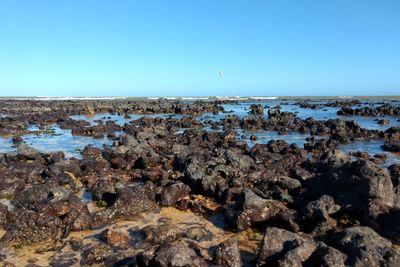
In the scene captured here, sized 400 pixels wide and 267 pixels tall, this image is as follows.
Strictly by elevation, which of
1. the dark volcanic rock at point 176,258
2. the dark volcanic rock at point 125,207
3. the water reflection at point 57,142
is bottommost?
the water reflection at point 57,142

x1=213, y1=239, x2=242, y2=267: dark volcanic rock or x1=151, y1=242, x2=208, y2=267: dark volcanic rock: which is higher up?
x1=151, y1=242, x2=208, y2=267: dark volcanic rock

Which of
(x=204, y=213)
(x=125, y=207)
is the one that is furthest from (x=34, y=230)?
(x=204, y=213)

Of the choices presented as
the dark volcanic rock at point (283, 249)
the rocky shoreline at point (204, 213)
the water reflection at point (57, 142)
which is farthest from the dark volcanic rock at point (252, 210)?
the water reflection at point (57, 142)

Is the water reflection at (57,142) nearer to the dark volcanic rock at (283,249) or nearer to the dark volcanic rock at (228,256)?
the dark volcanic rock at (228,256)

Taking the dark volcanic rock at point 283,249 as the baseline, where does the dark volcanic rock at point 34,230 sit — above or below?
below

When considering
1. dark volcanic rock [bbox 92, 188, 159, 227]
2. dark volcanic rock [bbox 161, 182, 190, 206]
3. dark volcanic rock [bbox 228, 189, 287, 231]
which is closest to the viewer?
dark volcanic rock [bbox 228, 189, 287, 231]

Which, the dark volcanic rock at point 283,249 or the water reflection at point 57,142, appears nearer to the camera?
the dark volcanic rock at point 283,249

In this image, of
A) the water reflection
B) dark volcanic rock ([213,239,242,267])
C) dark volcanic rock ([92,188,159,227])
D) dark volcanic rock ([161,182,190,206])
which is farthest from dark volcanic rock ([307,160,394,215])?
the water reflection

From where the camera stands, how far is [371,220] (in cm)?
951

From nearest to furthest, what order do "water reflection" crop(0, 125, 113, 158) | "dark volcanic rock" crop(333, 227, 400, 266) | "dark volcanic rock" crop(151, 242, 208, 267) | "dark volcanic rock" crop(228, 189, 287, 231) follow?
"dark volcanic rock" crop(333, 227, 400, 266) → "dark volcanic rock" crop(151, 242, 208, 267) → "dark volcanic rock" crop(228, 189, 287, 231) → "water reflection" crop(0, 125, 113, 158)

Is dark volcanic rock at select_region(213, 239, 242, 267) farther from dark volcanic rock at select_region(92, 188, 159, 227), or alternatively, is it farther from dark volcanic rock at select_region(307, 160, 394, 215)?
dark volcanic rock at select_region(307, 160, 394, 215)

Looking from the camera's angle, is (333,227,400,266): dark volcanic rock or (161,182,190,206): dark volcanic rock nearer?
(333,227,400,266): dark volcanic rock

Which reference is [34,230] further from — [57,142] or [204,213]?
[57,142]

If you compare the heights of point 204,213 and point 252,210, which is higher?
point 252,210
